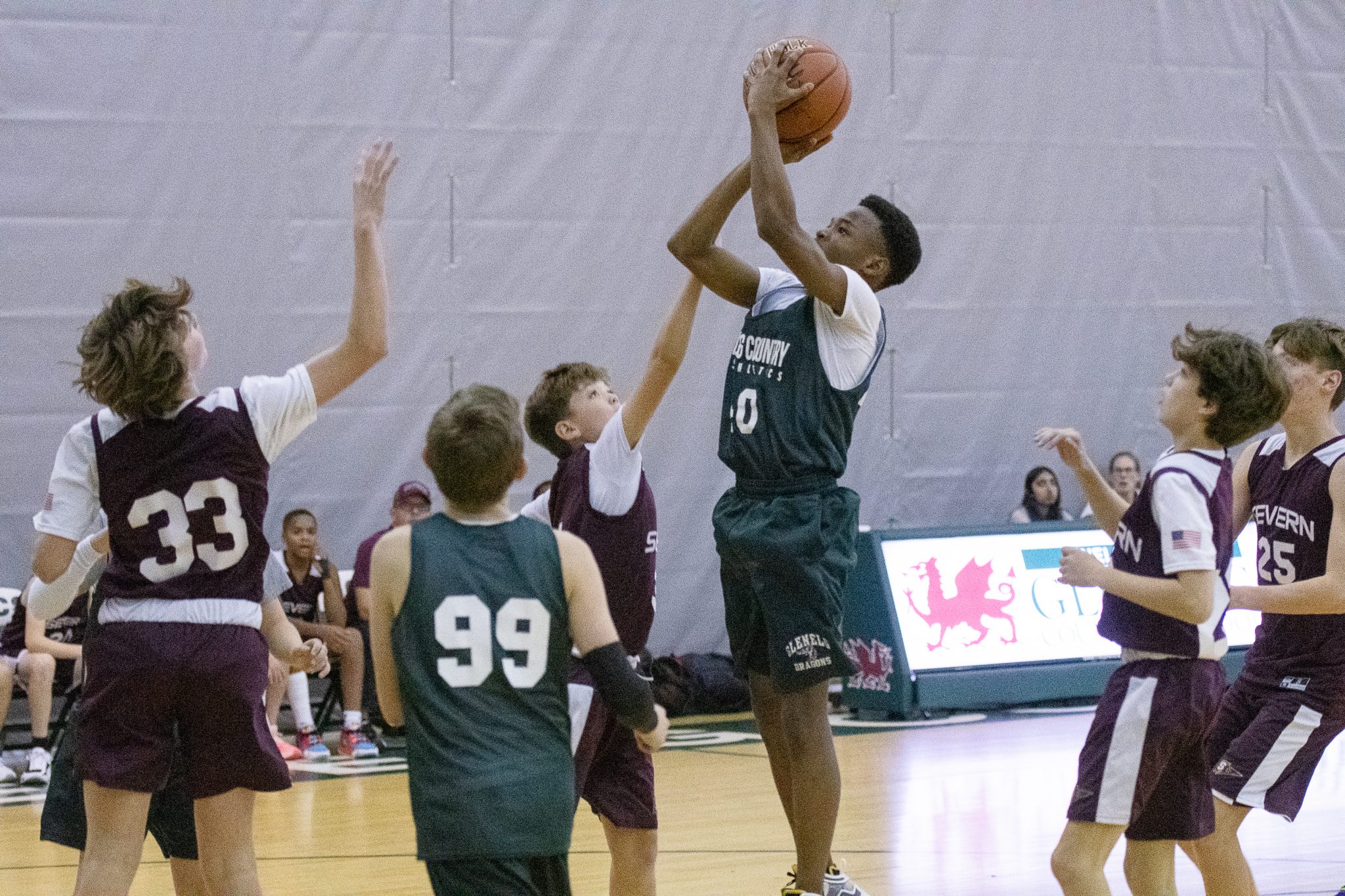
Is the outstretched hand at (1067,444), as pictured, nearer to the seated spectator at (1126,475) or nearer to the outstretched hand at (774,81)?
the outstretched hand at (774,81)

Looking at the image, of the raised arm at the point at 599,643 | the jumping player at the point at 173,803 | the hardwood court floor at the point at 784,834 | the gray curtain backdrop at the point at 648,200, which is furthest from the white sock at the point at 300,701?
the raised arm at the point at 599,643

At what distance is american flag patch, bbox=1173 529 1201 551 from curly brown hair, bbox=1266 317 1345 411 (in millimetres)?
1140

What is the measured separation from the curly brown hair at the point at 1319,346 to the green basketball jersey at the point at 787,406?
118 cm

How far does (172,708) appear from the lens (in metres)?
3.68

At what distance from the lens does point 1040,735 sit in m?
9.50

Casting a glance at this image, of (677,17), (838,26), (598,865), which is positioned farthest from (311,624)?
(838,26)

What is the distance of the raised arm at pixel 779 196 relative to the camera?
4.27 m

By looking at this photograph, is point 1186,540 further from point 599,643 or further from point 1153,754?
point 599,643

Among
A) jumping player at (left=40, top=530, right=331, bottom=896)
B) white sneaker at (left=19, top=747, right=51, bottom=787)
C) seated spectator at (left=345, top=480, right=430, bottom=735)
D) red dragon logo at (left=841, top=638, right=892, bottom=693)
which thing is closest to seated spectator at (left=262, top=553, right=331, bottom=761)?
seated spectator at (left=345, top=480, right=430, bottom=735)

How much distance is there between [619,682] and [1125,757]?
4.25 feet

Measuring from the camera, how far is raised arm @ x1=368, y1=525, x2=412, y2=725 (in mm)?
3139

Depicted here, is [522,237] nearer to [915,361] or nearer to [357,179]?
[915,361]

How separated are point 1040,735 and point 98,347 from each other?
687cm

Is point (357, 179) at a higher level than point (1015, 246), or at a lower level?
lower
